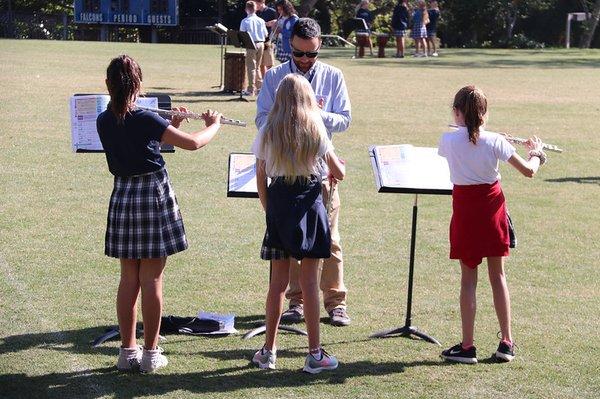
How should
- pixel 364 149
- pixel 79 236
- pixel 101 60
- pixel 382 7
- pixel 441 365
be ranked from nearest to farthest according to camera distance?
pixel 441 365 < pixel 79 236 < pixel 364 149 < pixel 101 60 < pixel 382 7

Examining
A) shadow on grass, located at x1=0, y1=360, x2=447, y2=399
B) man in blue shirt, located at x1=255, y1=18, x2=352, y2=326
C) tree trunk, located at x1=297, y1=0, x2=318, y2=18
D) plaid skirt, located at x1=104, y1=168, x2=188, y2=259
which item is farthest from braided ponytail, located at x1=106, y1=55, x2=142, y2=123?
tree trunk, located at x1=297, y1=0, x2=318, y2=18

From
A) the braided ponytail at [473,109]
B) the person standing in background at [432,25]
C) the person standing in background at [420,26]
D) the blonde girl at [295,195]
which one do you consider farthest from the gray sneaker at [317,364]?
the person standing in background at [432,25]

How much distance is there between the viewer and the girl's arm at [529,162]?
643 centimetres

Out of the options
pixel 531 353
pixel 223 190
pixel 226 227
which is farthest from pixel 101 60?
pixel 531 353

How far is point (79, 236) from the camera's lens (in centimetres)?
983

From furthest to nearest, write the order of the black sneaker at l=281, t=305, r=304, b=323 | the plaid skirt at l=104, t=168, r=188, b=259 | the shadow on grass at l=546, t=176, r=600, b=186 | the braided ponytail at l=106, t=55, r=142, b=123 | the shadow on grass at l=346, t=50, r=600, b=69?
the shadow on grass at l=346, t=50, r=600, b=69, the shadow on grass at l=546, t=176, r=600, b=186, the black sneaker at l=281, t=305, r=304, b=323, the plaid skirt at l=104, t=168, r=188, b=259, the braided ponytail at l=106, t=55, r=142, b=123

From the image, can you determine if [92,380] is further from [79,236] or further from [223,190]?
[223,190]

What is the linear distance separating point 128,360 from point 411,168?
2.18 metres

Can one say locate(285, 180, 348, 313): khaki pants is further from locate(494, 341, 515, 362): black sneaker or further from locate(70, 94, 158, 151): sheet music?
locate(70, 94, 158, 151): sheet music

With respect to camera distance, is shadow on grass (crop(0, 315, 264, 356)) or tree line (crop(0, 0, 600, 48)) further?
tree line (crop(0, 0, 600, 48))

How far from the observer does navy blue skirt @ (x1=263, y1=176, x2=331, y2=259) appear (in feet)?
20.0

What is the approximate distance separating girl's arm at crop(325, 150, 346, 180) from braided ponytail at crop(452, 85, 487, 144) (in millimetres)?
797

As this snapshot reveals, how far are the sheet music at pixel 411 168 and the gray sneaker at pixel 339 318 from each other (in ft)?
3.87

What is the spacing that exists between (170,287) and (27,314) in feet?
4.00
